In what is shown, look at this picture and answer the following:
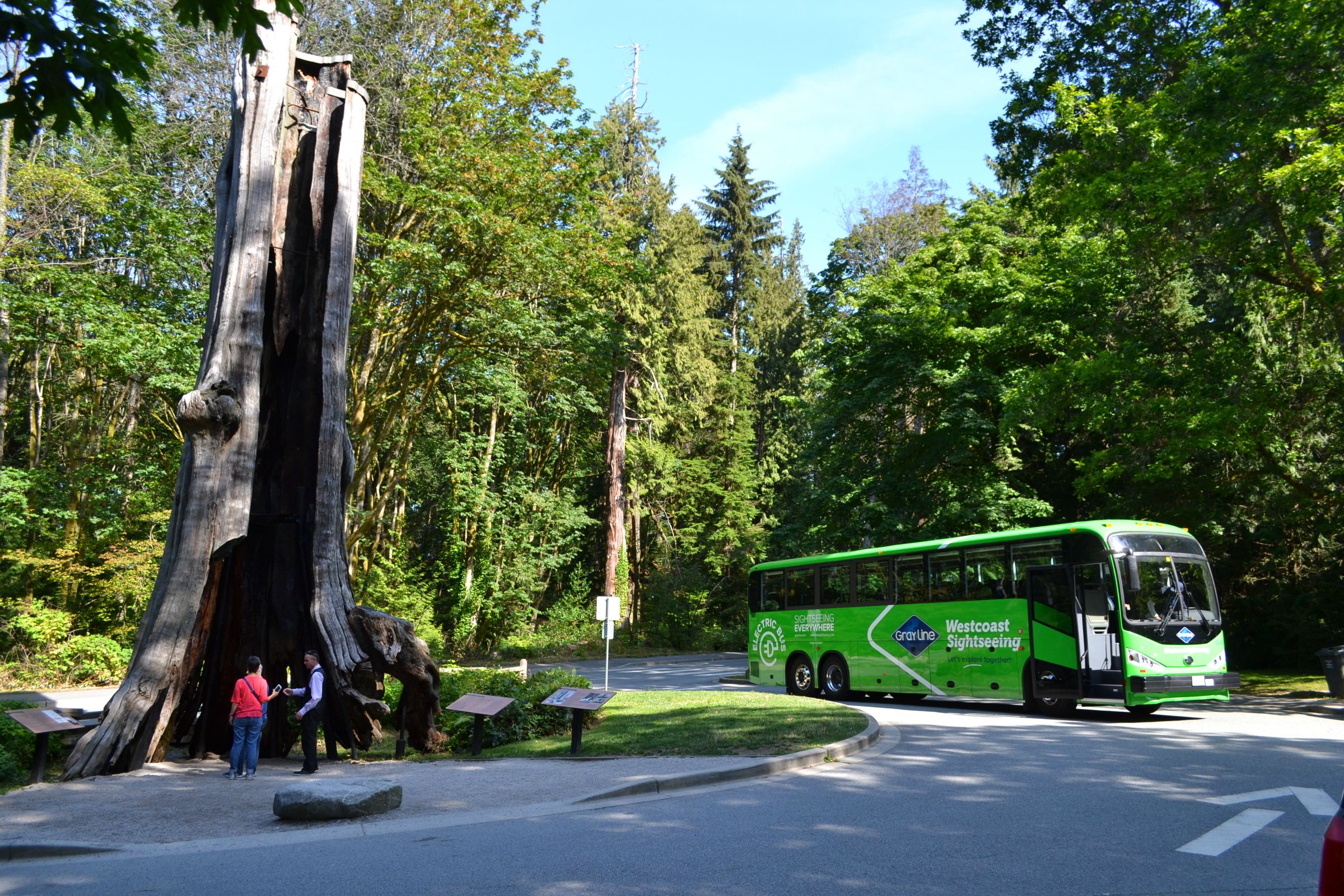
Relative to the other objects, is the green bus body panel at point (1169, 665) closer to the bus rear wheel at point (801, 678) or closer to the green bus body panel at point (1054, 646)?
the green bus body panel at point (1054, 646)

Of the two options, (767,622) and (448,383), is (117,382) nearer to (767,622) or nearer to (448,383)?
(448,383)

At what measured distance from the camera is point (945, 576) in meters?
17.4

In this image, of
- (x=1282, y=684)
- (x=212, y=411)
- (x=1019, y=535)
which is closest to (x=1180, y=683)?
(x=1019, y=535)

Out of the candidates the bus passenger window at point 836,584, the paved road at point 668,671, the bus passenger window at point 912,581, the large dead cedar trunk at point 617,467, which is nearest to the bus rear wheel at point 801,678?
the paved road at point 668,671

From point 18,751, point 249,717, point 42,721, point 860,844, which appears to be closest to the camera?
point 860,844

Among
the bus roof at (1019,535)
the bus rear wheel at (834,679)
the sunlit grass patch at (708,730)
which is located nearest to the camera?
the sunlit grass patch at (708,730)

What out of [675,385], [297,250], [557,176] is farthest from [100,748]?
[675,385]

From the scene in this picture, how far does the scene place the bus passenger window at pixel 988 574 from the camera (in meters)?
16.2

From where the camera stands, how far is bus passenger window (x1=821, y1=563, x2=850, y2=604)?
19703mm

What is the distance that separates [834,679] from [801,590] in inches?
81.8

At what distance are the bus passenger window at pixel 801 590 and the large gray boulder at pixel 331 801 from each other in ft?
44.6

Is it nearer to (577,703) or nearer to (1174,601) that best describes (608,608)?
(577,703)

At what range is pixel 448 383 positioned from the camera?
108ft

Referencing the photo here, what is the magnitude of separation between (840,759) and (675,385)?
32.1 m
